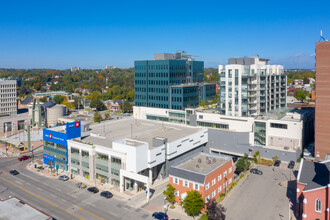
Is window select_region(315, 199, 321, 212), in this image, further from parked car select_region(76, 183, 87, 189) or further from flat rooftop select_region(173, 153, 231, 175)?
parked car select_region(76, 183, 87, 189)

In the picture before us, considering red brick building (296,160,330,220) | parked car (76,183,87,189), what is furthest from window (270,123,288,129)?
parked car (76,183,87,189)

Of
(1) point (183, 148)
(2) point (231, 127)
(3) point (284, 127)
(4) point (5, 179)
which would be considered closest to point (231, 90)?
(2) point (231, 127)

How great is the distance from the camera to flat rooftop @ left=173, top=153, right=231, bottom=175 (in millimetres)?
51969

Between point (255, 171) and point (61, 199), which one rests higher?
point (255, 171)

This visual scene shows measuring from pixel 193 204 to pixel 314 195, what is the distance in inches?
688

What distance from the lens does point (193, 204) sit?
145ft

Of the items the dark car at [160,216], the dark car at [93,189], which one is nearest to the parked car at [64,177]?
the dark car at [93,189]

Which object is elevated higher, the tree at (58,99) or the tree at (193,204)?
the tree at (58,99)

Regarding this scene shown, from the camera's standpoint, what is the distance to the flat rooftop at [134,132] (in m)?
67.0

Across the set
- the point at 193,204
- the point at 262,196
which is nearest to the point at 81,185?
the point at 193,204

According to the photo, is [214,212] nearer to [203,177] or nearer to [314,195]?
[203,177]

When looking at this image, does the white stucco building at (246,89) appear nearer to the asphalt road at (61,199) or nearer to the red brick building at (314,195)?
the red brick building at (314,195)

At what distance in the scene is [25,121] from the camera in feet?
369

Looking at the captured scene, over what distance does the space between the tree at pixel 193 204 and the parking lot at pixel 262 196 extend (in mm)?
5053
